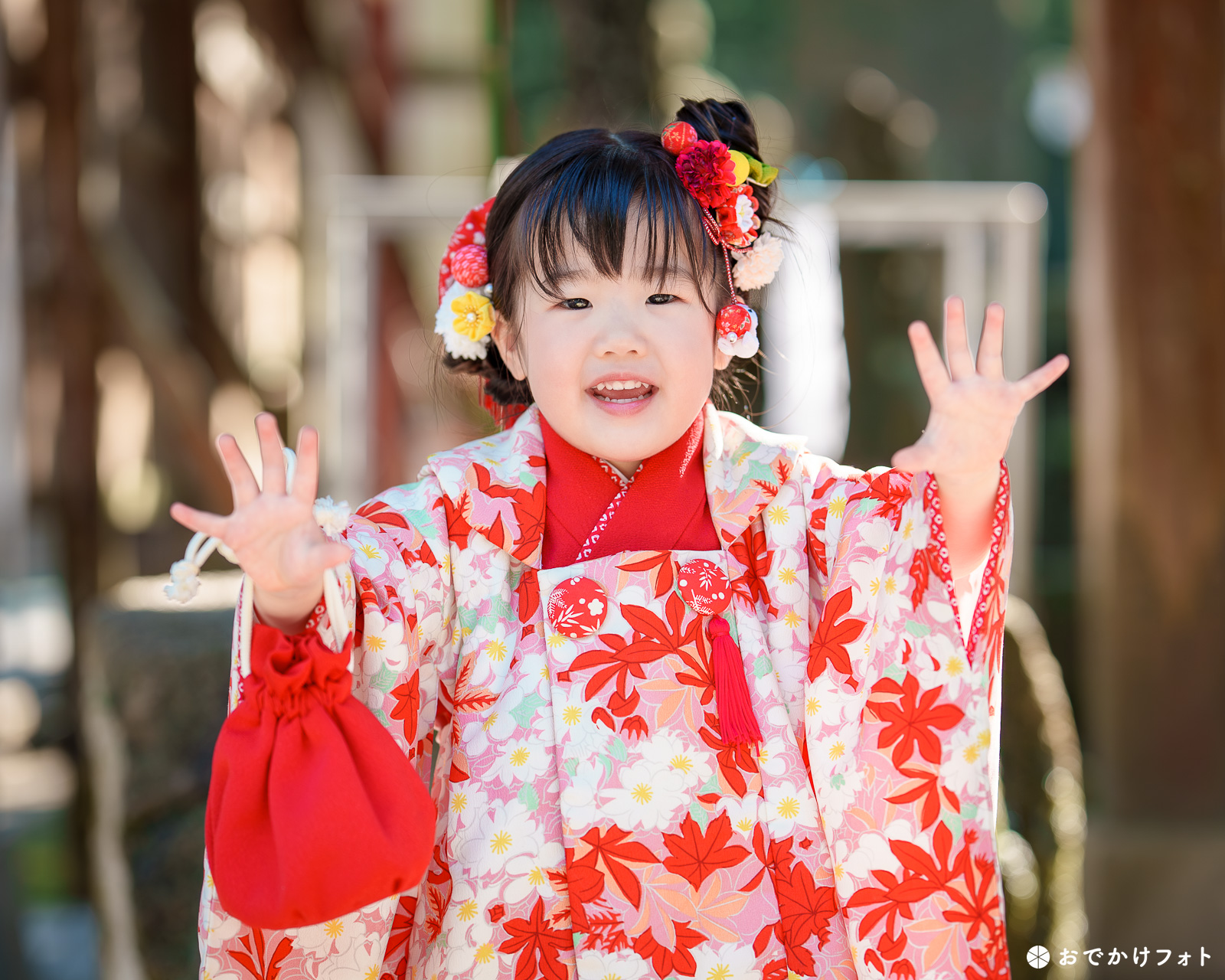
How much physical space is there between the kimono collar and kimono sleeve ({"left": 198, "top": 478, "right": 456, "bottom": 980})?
41 millimetres

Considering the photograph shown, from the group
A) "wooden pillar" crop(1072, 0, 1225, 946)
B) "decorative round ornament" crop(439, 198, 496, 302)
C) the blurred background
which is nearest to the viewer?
"decorative round ornament" crop(439, 198, 496, 302)

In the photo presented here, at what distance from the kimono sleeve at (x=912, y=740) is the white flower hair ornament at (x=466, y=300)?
0.67 metres

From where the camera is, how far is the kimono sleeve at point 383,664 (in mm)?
1395

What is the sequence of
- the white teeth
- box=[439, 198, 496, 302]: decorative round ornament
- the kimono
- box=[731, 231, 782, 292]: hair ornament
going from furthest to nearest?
box=[439, 198, 496, 302]: decorative round ornament → box=[731, 231, 782, 292]: hair ornament → the white teeth → the kimono

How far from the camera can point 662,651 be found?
Result: 149cm

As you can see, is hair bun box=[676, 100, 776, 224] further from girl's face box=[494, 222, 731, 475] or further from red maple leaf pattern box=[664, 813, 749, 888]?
red maple leaf pattern box=[664, 813, 749, 888]

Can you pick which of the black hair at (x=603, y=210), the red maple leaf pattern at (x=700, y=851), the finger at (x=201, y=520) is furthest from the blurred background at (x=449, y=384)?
the finger at (x=201, y=520)

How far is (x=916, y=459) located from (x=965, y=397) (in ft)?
0.34

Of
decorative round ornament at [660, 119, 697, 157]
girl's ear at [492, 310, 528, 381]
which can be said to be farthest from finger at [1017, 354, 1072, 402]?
girl's ear at [492, 310, 528, 381]

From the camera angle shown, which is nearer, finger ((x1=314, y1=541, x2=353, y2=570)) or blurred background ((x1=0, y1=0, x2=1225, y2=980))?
finger ((x1=314, y1=541, x2=353, y2=570))

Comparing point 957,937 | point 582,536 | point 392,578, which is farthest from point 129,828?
point 957,937

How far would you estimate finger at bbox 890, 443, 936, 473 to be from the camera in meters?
1.31

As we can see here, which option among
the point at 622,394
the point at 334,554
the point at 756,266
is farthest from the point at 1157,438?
the point at 334,554

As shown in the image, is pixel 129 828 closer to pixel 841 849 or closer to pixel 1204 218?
pixel 841 849
